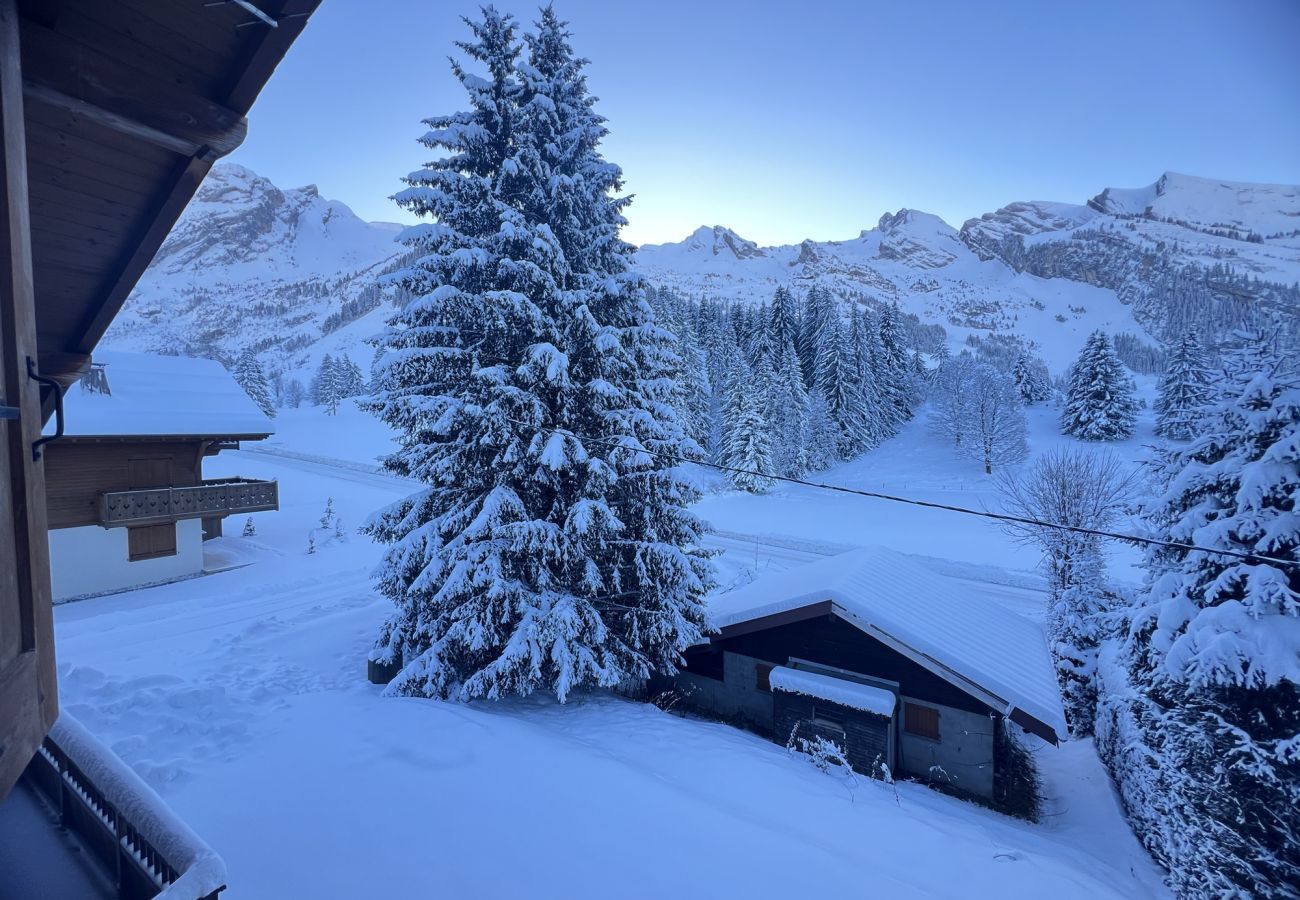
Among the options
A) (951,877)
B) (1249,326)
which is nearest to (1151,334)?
(1249,326)

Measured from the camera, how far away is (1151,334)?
417 ft

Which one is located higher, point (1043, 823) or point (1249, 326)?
point (1249, 326)

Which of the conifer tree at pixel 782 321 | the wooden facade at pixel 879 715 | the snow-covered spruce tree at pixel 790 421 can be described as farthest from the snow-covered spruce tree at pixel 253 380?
the wooden facade at pixel 879 715

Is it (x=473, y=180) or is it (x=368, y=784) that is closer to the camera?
(x=368, y=784)

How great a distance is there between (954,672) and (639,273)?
9465 mm

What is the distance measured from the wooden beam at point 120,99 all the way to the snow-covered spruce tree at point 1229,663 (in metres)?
12.2

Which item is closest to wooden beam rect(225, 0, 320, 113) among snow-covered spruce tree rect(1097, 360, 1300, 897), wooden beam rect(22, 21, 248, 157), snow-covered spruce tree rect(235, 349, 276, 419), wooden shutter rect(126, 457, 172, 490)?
wooden beam rect(22, 21, 248, 157)

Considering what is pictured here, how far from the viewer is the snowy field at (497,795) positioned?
205 inches

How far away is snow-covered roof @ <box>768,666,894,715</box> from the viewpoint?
10.4m

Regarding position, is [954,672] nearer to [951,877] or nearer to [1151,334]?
[951,877]

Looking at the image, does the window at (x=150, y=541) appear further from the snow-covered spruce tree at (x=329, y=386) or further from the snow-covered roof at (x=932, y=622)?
the snow-covered spruce tree at (x=329, y=386)

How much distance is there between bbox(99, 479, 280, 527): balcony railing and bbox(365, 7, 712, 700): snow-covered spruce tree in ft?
44.1

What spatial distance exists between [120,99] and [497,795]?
683cm

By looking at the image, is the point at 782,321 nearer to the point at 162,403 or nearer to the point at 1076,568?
the point at 1076,568
